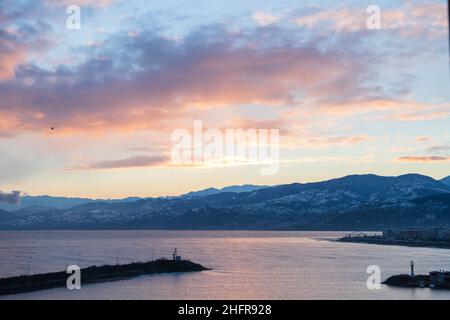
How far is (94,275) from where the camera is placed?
7231 cm

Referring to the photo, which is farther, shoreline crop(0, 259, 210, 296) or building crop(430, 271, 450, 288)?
building crop(430, 271, 450, 288)

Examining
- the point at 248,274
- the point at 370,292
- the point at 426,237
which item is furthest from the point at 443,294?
the point at 426,237

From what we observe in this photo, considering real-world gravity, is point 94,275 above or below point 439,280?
below

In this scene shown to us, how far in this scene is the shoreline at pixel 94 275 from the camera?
60.6 metres

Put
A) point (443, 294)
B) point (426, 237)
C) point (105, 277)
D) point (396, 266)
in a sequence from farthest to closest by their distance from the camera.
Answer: point (426, 237)
point (396, 266)
point (105, 277)
point (443, 294)

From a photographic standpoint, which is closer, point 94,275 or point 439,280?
point 439,280

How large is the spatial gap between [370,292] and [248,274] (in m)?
26.9

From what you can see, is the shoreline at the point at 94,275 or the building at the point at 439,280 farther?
the building at the point at 439,280

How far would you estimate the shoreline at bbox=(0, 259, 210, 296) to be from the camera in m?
60.6
